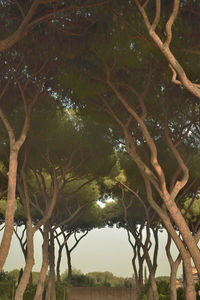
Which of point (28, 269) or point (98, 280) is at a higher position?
point (98, 280)

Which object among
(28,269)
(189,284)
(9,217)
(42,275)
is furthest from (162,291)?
(9,217)

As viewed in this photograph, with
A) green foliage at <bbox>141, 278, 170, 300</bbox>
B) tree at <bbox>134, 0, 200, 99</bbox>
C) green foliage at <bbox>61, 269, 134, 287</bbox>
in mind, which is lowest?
green foliage at <bbox>141, 278, 170, 300</bbox>

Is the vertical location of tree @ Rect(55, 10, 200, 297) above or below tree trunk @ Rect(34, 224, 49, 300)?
above

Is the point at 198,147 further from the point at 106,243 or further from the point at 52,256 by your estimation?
the point at 106,243

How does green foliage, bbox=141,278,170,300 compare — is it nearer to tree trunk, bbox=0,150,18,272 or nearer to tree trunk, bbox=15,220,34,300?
tree trunk, bbox=15,220,34,300

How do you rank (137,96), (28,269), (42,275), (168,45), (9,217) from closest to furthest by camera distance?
(168,45)
(9,217)
(137,96)
(28,269)
(42,275)

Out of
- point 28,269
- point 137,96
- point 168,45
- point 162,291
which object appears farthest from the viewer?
point 162,291

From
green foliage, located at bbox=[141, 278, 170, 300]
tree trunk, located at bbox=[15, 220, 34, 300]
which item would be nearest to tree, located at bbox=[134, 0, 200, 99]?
tree trunk, located at bbox=[15, 220, 34, 300]

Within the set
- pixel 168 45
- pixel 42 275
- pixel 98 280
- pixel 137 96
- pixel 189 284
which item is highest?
pixel 137 96

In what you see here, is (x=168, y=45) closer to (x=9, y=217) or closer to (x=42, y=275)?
(x=9, y=217)

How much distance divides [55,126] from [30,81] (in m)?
3.03

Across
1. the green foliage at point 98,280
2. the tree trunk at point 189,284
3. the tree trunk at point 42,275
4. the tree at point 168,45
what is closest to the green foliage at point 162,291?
the tree trunk at point 42,275

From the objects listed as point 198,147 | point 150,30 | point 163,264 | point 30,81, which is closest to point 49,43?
point 30,81

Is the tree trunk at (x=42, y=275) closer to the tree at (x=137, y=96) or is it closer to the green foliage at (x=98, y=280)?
the tree at (x=137, y=96)
